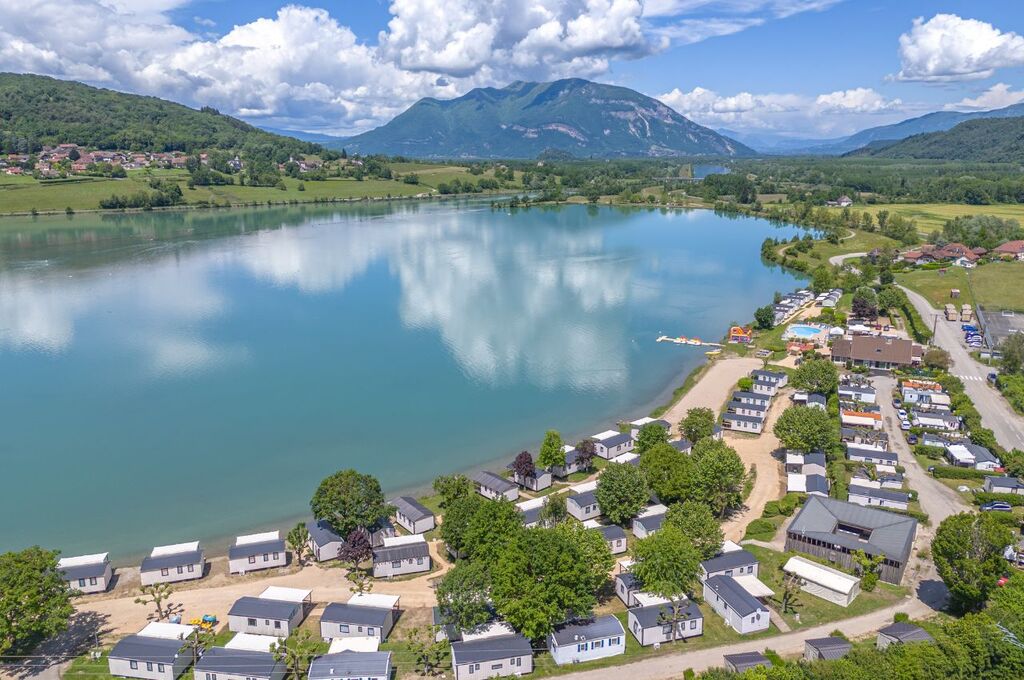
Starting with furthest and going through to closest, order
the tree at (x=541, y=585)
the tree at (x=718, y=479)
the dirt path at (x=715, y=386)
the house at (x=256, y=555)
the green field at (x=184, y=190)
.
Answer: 1. the green field at (x=184, y=190)
2. the dirt path at (x=715, y=386)
3. the tree at (x=718, y=479)
4. the house at (x=256, y=555)
5. the tree at (x=541, y=585)

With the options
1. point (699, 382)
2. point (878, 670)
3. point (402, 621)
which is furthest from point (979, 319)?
point (402, 621)

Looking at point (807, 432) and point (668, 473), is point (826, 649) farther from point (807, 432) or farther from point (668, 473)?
point (807, 432)

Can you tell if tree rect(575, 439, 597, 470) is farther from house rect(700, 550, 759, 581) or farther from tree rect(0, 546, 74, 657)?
tree rect(0, 546, 74, 657)

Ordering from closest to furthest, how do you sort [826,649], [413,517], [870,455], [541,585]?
[826,649]
[541,585]
[413,517]
[870,455]


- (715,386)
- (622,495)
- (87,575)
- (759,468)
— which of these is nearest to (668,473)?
(622,495)

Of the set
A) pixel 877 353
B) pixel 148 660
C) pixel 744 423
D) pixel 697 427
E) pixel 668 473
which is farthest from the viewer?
pixel 877 353

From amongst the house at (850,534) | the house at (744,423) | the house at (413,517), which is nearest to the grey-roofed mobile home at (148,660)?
the house at (413,517)

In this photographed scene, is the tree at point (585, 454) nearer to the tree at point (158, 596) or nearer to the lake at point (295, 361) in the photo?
the lake at point (295, 361)
